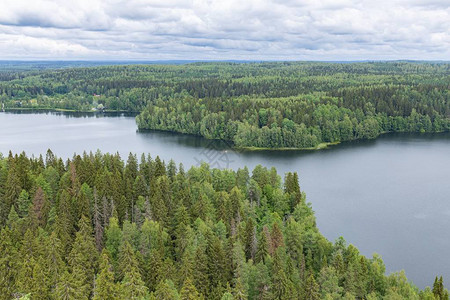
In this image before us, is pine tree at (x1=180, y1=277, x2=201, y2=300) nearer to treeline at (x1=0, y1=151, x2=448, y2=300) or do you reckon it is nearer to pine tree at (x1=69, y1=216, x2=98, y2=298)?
treeline at (x1=0, y1=151, x2=448, y2=300)

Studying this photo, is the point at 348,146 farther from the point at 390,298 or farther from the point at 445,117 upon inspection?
the point at 390,298

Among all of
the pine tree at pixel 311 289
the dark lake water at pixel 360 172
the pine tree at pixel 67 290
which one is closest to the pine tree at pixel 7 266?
the pine tree at pixel 67 290

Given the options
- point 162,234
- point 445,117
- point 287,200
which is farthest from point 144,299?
point 445,117

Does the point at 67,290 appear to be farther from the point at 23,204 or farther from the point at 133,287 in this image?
the point at 23,204

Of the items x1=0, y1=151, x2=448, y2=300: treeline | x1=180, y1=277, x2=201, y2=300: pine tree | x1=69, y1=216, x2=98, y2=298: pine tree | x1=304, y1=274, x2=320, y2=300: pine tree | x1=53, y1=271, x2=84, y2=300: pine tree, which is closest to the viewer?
x1=53, y1=271, x2=84, y2=300: pine tree

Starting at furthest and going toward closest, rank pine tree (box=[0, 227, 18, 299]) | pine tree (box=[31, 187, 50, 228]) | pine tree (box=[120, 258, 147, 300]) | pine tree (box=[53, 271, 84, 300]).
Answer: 1. pine tree (box=[31, 187, 50, 228])
2. pine tree (box=[0, 227, 18, 299])
3. pine tree (box=[120, 258, 147, 300])
4. pine tree (box=[53, 271, 84, 300])

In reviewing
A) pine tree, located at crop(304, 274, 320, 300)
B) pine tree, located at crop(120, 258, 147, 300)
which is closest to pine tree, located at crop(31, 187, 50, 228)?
pine tree, located at crop(120, 258, 147, 300)
